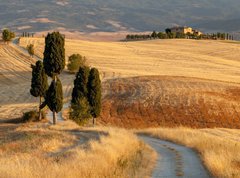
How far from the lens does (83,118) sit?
2366 inches

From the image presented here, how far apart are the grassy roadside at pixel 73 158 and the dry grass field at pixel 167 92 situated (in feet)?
91.1

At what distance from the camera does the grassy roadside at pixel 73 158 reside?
55.7ft

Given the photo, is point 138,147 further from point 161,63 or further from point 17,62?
point 161,63

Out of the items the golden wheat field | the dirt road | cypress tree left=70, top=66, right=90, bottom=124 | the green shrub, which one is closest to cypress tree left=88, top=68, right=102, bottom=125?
cypress tree left=70, top=66, right=90, bottom=124

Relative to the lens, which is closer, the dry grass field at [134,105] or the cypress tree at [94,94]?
the dry grass field at [134,105]

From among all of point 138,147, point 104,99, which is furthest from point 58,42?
point 138,147

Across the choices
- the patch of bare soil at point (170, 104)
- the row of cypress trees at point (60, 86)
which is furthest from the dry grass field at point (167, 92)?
the row of cypress trees at point (60, 86)

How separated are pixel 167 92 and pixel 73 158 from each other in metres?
58.8

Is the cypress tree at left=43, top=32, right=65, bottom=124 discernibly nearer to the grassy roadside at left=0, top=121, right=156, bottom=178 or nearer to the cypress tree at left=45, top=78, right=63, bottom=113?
the cypress tree at left=45, top=78, right=63, bottom=113

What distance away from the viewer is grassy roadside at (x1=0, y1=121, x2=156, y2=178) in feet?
55.7

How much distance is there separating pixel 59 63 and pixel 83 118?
7298mm

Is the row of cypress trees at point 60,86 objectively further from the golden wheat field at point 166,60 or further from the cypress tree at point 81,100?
the golden wheat field at point 166,60

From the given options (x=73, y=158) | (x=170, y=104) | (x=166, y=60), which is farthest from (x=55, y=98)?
(x=166, y=60)

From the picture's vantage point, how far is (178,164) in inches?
962
